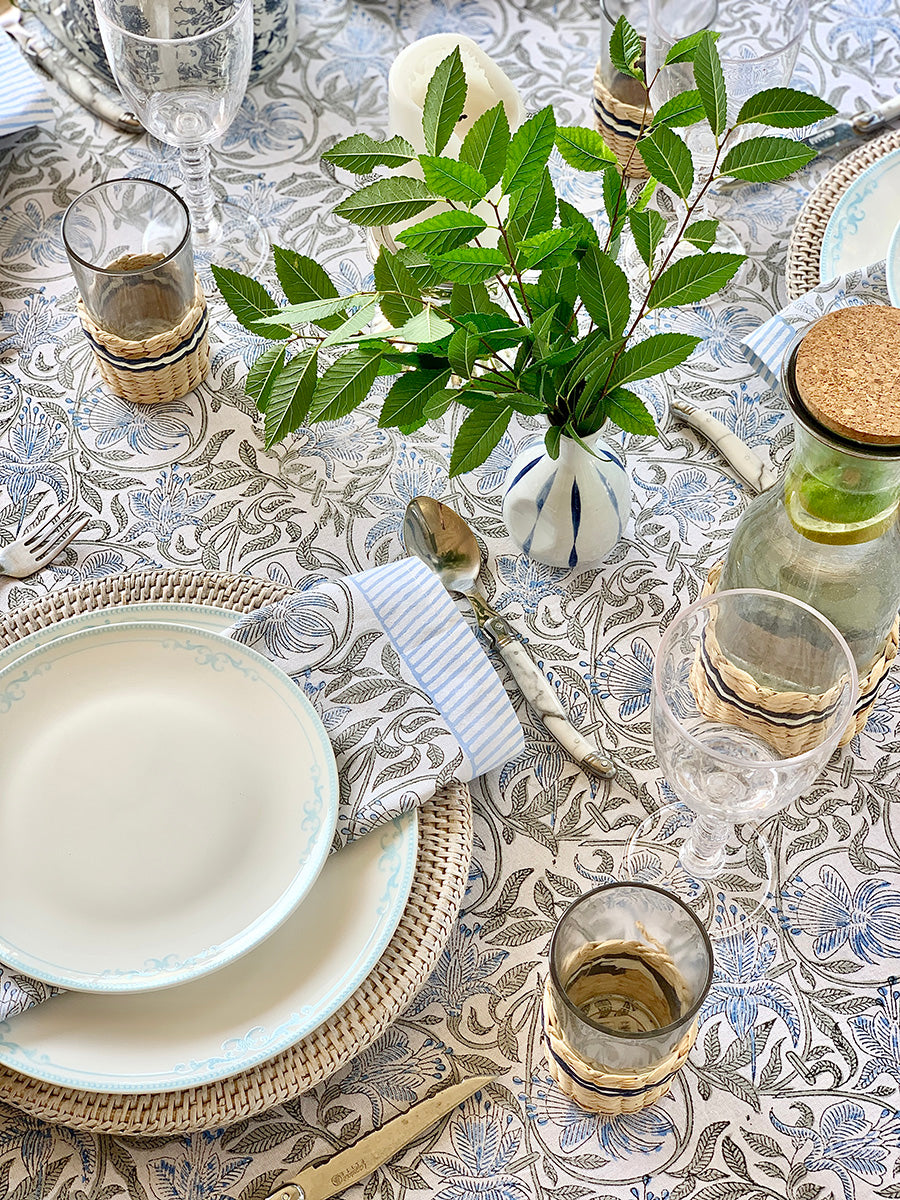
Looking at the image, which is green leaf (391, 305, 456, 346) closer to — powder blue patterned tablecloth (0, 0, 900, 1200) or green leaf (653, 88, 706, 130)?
green leaf (653, 88, 706, 130)

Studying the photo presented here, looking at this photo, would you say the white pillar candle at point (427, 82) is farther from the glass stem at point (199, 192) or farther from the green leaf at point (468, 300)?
the green leaf at point (468, 300)

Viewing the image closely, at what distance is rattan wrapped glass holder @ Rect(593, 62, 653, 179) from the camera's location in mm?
1112

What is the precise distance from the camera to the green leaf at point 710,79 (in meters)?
0.69

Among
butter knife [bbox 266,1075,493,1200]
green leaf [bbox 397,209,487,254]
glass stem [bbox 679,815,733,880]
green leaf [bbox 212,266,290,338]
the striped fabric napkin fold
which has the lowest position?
butter knife [bbox 266,1075,493,1200]

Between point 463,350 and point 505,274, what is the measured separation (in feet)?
0.24

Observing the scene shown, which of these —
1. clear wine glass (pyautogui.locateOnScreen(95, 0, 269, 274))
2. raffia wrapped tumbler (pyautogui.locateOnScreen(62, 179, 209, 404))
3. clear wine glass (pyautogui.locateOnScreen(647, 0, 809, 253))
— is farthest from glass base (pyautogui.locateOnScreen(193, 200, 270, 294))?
clear wine glass (pyautogui.locateOnScreen(647, 0, 809, 253))

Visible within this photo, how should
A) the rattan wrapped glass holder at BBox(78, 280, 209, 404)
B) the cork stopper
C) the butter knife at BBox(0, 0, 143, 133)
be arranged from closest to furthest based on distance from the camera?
the cork stopper, the rattan wrapped glass holder at BBox(78, 280, 209, 404), the butter knife at BBox(0, 0, 143, 133)

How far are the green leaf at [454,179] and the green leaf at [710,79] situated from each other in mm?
139

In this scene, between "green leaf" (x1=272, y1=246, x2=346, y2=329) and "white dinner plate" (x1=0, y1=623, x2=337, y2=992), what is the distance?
226 mm

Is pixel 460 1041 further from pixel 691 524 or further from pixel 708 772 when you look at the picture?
pixel 691 524

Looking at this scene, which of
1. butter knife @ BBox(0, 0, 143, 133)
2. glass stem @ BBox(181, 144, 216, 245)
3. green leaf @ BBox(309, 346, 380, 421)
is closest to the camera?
green leaf @ BBox(309, 346, 380, 421)

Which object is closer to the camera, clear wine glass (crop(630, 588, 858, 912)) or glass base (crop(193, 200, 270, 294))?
clear wine glass (crop(630, 588, 858, 912))

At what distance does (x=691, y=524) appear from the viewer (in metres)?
0.98

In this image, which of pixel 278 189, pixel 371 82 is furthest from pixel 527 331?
pixel 371 82
